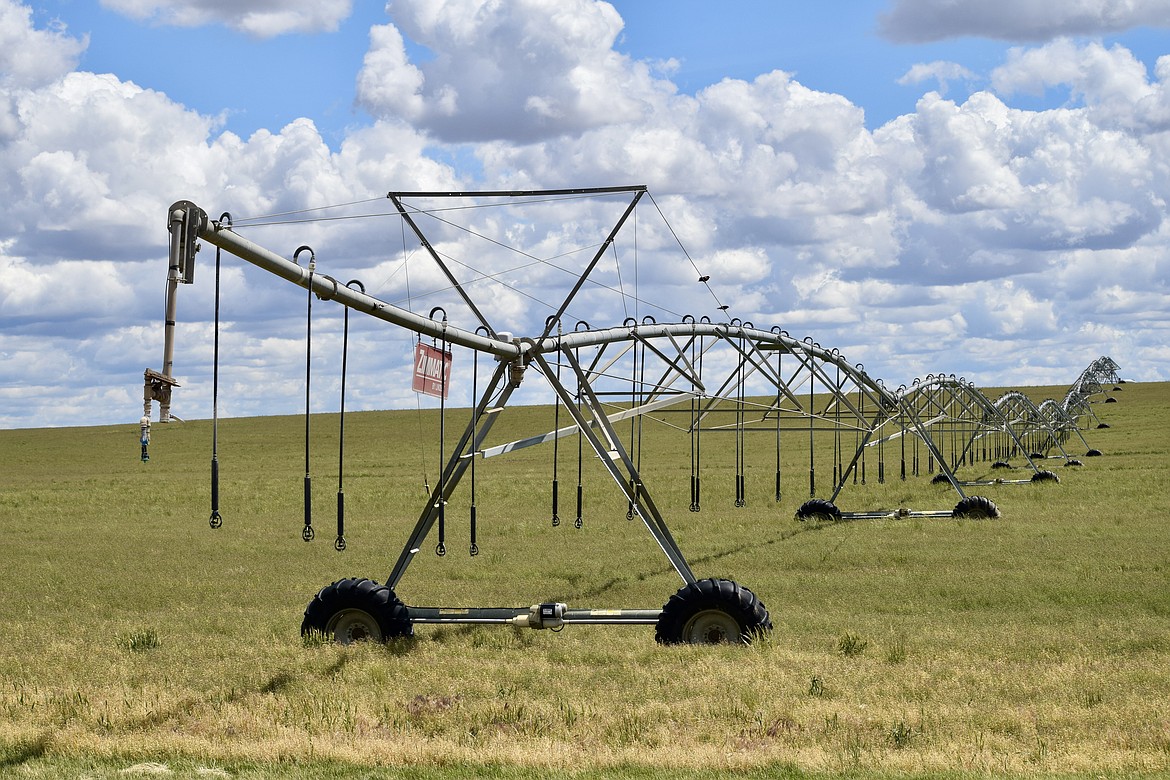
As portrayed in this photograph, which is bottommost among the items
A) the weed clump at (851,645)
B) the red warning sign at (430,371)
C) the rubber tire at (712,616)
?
the weed clump at (851,645)

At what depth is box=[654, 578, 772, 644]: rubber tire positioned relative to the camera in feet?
45.0

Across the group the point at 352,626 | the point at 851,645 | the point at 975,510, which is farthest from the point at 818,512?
the point at 352,626

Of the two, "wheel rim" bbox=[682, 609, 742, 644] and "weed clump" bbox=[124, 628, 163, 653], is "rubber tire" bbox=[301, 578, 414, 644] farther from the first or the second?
"wheel rim" bbox=[682, 609, 742, 644]

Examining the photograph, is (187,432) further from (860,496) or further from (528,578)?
(528,578)

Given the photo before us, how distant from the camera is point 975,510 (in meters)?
29.4

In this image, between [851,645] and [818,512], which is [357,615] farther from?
[818,512]

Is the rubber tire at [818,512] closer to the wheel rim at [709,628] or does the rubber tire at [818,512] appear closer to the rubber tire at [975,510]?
the rubber tire at [975,510]

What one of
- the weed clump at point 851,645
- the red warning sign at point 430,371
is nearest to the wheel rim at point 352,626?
the red warning sign at point 430,371

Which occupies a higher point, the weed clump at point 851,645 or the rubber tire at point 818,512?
the rubber tire at point 818,512

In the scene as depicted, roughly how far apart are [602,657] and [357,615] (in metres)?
2.93

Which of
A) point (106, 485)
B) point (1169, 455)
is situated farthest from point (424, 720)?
point (1169, 455)

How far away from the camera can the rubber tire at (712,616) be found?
13703 millimetres

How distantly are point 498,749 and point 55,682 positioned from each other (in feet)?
17.6

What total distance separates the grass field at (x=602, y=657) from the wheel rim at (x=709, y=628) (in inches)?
18.7
